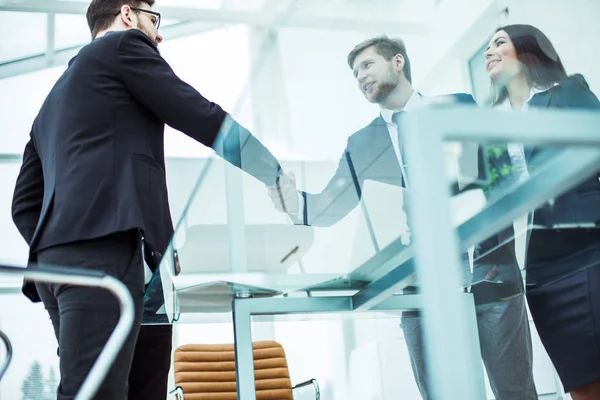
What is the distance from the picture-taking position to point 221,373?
11.0ft

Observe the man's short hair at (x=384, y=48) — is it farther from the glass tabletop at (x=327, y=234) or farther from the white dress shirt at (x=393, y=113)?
the glass tabletop at (x=327, y=234)

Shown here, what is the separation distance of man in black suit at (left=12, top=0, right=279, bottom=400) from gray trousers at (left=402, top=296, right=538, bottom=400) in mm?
560

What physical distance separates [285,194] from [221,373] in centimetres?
204

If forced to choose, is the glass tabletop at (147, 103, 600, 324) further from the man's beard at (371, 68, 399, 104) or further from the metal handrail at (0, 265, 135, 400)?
the metal handrail at (0, 265, 135, 400)

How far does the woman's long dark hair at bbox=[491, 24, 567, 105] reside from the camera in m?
1.28

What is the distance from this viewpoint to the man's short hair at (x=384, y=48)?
1.59m

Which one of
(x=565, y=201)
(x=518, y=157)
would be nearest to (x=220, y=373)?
(x=565, y=201)

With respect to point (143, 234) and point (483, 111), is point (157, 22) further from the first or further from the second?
point (483, 111)

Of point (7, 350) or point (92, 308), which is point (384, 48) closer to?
point (92, 308)

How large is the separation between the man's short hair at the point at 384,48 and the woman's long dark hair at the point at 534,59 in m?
0.22

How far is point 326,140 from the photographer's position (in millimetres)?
1479

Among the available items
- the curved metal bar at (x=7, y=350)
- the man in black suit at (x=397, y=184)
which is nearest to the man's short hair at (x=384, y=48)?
the man in black suit at (x=397, y=184)

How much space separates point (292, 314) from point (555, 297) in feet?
2.32

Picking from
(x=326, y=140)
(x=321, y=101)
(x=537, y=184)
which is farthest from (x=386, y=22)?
(x=537, y=184)
